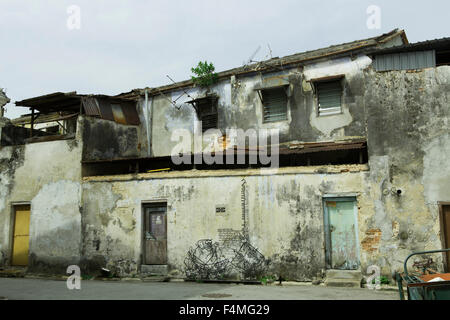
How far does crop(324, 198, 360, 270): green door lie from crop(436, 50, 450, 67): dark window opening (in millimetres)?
4587

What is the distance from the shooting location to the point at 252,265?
39.2 feet

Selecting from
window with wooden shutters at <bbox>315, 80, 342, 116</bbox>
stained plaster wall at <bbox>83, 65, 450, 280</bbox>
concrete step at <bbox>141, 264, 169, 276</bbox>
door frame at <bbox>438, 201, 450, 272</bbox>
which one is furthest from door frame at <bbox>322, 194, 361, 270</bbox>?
concrete step at <bbox>141, 264, 169, 276</bbox>

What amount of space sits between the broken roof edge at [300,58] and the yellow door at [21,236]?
20.6ft

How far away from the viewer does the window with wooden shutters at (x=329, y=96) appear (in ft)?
46.6

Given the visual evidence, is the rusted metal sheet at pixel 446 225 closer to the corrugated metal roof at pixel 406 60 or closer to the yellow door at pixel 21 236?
the corrugated metal roof at pixel 406 60

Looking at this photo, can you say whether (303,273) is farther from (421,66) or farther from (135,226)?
(421,66)

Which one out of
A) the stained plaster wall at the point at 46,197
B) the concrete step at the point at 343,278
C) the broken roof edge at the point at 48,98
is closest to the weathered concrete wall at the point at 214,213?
the concrete step at the point at 343,278

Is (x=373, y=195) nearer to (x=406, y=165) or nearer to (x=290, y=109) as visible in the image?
(x=406, y=165)

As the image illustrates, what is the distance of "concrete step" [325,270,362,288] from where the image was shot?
1083cm

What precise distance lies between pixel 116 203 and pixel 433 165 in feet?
31.4

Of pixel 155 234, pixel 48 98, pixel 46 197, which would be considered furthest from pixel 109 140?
pixel 155 234
